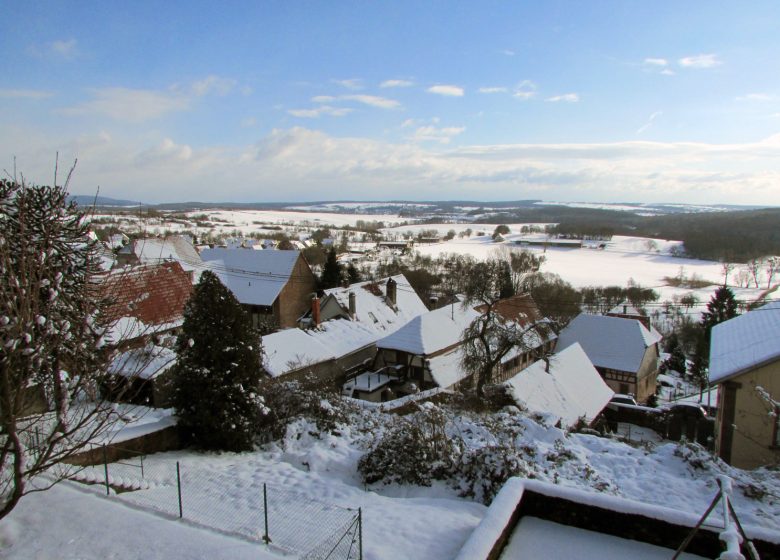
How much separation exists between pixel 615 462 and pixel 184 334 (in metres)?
12.4

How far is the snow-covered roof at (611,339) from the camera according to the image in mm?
34500

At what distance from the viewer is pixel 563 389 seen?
2303 cm

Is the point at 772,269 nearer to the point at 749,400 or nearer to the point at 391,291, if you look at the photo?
the point at 391,291

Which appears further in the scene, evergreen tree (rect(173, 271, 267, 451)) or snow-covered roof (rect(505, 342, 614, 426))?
snow-covered roof (rect(505, 342, 614, 426))

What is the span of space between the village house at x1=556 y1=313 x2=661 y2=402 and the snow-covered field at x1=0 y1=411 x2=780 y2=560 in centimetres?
2057

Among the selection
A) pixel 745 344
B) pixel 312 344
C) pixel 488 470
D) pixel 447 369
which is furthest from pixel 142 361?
pixel 447 369

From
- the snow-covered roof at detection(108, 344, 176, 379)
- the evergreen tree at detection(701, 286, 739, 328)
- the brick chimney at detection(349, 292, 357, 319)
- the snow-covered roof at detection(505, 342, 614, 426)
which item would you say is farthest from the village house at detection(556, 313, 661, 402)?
the snow-covered roof at detection(108, 344, 176, 379)

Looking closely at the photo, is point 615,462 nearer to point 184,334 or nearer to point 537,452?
point 537,452

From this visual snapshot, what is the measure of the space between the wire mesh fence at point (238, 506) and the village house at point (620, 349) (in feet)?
95.2

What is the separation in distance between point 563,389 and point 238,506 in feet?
55.3

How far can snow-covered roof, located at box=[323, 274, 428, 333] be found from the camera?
→ 115 ft

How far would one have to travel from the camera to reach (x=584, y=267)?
98.8 m

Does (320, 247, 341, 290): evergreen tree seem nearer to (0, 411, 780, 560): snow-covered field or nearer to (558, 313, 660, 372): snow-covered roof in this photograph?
(558, 313, 660, 372): snow-covered roof

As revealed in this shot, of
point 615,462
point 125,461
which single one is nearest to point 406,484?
point 615,462
